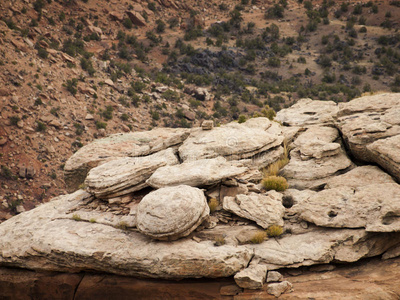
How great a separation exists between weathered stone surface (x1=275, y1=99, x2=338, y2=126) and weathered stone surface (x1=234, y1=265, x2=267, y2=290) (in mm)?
10216

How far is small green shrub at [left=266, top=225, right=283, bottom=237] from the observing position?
9.88m

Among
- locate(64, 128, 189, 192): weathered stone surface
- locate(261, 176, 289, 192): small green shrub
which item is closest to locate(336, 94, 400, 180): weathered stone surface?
locate(261, 176, 289, 192): small green shrub

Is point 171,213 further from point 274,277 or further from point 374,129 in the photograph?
point 374,129

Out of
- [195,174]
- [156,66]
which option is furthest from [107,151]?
[156,66]

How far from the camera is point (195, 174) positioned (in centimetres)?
1119

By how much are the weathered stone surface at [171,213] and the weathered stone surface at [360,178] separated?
540cm

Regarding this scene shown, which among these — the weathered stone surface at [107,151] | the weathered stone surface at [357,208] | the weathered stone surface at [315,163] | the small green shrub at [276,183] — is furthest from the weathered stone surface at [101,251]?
the weathered stone surface at [315,163]

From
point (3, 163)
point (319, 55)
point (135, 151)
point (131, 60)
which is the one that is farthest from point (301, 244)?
point (319, 55)

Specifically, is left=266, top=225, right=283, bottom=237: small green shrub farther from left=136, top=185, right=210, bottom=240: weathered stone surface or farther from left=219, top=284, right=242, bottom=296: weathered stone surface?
left=136, top=185, right=210, bottom=240: weathered stone surface

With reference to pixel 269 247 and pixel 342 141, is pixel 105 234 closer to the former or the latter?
pixel 269 247

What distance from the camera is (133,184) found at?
12094 mm

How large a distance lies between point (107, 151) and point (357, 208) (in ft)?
41.2

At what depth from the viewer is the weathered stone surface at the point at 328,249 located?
355 inches

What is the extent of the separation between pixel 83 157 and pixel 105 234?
7.10 m
